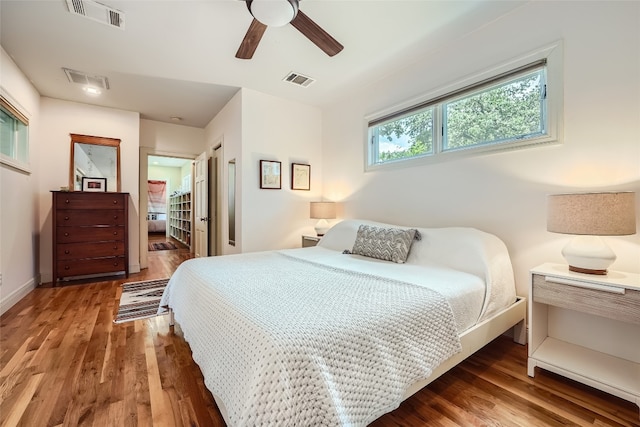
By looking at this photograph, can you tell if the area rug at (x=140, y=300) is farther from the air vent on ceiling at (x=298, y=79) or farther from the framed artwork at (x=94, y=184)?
the air vent on ceiling at (x=298, y=79)

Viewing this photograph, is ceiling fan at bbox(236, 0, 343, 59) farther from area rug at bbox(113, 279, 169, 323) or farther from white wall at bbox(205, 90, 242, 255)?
area rug at bbox(113, 279, 169, 323)

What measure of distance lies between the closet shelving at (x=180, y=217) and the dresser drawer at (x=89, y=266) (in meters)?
2.94

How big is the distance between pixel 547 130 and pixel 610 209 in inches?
33.4

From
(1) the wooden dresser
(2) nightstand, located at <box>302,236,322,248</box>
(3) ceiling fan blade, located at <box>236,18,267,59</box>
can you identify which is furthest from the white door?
(3) ceiling fan blade, located at <box>236,18,267,59</box>

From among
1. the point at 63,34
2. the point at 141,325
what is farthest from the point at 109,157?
the point at 141,325

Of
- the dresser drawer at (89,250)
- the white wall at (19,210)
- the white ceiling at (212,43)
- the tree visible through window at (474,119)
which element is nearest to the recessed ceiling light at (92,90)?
the white ceiling at (212,43)

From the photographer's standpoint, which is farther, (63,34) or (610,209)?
(63,34)

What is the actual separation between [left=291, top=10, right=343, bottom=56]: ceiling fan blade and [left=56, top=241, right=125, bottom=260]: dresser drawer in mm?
3724

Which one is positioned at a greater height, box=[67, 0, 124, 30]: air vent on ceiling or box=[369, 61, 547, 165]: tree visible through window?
Result: box=[67, 0, 124, 30]: air vent on ceiling

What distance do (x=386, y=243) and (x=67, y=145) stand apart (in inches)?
179

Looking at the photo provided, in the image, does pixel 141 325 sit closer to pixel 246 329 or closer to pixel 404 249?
pixel 246 329

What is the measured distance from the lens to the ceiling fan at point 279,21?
64.2 inches

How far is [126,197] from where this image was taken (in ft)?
12.8

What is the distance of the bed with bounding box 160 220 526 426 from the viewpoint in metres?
0.93
